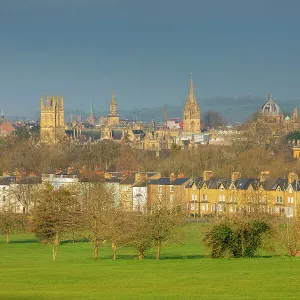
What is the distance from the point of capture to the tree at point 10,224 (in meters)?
62.6

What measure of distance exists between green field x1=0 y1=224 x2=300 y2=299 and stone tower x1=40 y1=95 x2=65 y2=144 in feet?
465

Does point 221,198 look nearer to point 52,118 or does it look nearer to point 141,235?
point 141,235

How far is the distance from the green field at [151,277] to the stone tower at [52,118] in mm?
141716

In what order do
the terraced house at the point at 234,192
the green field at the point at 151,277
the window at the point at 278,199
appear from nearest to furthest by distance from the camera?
the green field at the point at 151,277 → the terraced house at the point at 234,192 → the window at the point at 278,199

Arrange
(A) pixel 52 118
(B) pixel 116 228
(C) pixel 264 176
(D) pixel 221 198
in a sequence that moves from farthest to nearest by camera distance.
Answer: (A) pixel 52 118 < (C) pixel 264 176 < (D) pixel 221 198 < (B) pixel 116 228

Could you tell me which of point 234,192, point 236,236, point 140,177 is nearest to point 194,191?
point 234,192

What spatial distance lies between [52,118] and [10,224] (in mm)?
131992

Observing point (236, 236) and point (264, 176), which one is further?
point (264, 176)

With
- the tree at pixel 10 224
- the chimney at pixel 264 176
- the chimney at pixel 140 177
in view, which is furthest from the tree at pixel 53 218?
the chimney at pixel 140 177

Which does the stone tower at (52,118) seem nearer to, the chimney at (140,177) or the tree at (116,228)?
the chimney at (140,177)

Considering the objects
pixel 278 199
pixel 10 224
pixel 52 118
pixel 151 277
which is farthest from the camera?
pixel 52 118

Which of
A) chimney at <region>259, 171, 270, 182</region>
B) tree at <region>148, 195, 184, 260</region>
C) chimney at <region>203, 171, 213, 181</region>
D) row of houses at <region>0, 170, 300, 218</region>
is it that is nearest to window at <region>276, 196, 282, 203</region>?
row of houses at <region>0, 170, 300, 218</region>

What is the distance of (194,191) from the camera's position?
85.5 m

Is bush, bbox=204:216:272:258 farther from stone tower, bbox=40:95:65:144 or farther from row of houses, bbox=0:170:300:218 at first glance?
stone tower, bbox=40:95:65:144
